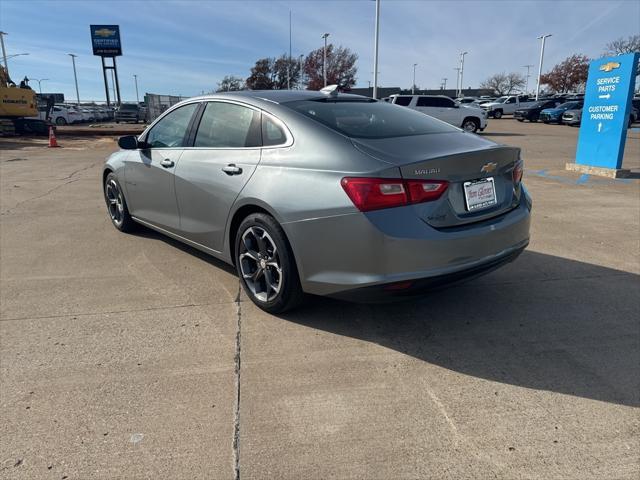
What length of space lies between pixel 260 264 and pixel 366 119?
136cm

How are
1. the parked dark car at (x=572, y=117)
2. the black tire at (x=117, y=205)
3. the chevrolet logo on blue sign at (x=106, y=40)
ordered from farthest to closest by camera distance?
the chevrolet logo on blue sign at (x=106, y=40), the parked dark car at (x=572, y=117), the black tire at (x=117, y=205)

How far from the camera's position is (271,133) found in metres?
3.46

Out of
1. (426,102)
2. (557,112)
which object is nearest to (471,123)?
(426,102)

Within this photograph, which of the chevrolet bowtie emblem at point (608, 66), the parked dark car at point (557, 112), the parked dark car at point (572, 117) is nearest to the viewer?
the chevrolet bowtie emblem at point (608, 66)

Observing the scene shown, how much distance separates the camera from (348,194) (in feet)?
9.16

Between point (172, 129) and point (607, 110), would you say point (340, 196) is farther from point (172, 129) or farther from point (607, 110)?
point (607, 110)

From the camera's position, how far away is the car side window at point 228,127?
3.63 m

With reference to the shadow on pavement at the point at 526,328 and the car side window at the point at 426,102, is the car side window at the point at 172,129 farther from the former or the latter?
the car side window at the point at 426,102

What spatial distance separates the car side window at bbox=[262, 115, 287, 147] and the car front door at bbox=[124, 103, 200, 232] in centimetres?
111

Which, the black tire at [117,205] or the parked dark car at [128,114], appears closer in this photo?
the black tire at [117,205]

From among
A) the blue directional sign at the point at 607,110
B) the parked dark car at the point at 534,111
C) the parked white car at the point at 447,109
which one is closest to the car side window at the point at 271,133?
Answer: the blue directional sign at the point at 607,110

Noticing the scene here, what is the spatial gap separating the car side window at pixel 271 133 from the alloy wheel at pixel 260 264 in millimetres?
621

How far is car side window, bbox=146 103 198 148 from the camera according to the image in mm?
4398

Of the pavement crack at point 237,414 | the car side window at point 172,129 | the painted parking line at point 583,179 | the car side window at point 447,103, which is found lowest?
the pavement crack at point 237,414
